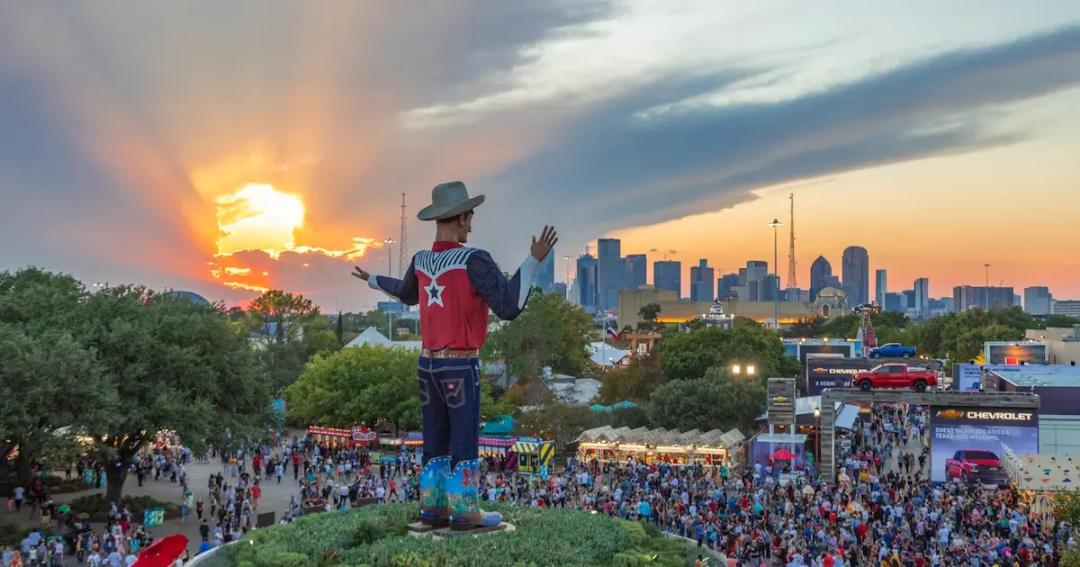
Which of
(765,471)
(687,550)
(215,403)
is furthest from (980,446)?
(215,403)

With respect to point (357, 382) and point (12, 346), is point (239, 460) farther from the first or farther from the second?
point (12, 346)

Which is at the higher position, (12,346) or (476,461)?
(12,346)

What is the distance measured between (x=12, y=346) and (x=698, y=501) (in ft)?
62.0

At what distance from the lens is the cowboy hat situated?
14.4 meters

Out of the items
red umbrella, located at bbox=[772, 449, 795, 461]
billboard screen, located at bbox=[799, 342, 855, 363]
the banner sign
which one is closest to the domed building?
billboard screen, located at bbox=[799, 342, 855, 363]

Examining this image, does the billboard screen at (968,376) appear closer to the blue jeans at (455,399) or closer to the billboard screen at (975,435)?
the billboard screen at (975,435)

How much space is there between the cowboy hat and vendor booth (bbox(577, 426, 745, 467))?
2186cm

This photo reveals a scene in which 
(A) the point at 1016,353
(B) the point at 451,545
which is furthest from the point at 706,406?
(B) the point at 451,545

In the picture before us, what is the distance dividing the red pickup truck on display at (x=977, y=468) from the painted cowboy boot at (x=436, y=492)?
71.3ft

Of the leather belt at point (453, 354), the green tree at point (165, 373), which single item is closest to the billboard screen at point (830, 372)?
the green tree at point (165, 373)

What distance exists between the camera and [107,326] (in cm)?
2791

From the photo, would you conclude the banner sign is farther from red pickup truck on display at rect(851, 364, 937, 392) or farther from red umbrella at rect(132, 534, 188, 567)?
red pickup truck on display at rect(851, 364, 937, 392)

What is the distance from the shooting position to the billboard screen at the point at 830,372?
144ft

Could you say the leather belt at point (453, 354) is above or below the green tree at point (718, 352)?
above
